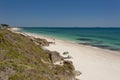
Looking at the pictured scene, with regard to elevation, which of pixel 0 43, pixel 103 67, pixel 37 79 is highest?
pixel 0 43

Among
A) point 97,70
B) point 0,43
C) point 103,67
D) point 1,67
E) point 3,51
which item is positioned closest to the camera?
point 1,67

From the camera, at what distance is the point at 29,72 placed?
9.48 meters

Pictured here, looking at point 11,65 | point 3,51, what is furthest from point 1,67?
point 3,51

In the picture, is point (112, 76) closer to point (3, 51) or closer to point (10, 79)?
point (3, 51)

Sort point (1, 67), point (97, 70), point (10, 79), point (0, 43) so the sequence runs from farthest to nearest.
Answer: point (97, 70) → point (0, 43) → point (1, 67) → point (10, 79)

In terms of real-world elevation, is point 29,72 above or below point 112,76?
above

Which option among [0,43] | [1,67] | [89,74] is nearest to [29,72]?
[1,67]

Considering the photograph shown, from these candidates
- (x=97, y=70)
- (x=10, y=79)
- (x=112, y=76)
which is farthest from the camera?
(x=97, y=70)

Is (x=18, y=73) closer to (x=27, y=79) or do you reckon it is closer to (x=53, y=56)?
(x=27, y=79)

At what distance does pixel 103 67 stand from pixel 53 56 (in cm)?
460

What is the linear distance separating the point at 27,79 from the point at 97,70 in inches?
402

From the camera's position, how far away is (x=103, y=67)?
19.2 metres

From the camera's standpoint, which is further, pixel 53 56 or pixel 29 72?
pixel 53 56

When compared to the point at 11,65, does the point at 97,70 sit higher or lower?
lower
